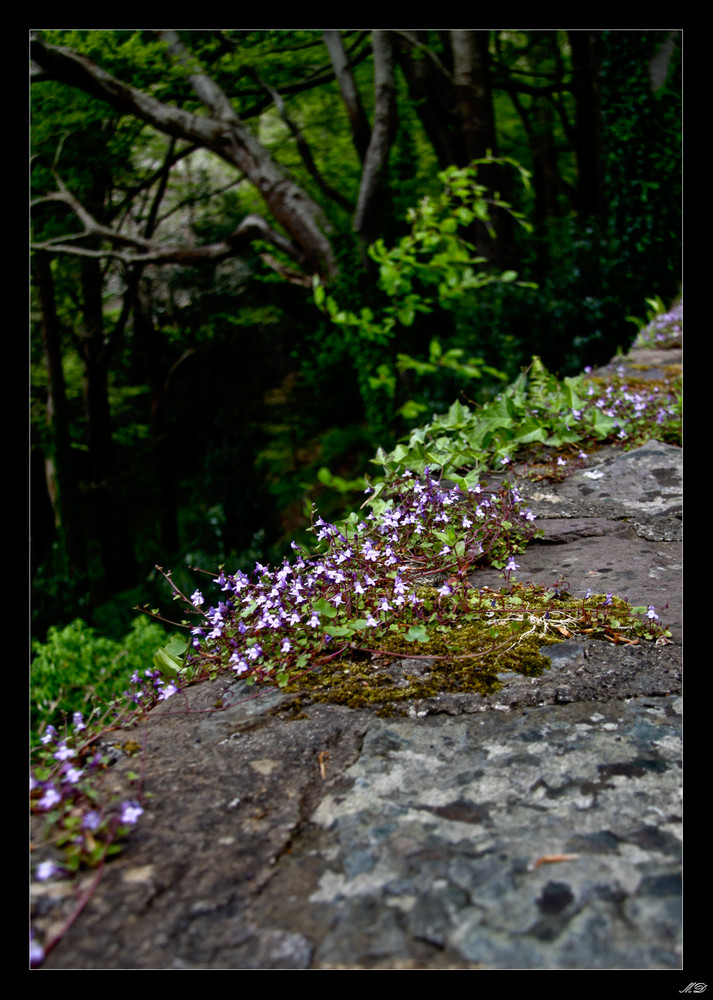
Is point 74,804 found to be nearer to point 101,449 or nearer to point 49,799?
point 49,799

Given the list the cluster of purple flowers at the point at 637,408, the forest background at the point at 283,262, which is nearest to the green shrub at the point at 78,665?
the forest background at the point at 283,262

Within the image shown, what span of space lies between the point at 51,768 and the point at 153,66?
27.3ft

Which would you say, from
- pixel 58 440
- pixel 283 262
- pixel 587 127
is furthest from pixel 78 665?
pixel 587 127

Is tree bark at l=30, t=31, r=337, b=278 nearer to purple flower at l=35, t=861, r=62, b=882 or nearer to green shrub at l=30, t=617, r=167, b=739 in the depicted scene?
green shrub at l=30, t=617, r=167, b=739

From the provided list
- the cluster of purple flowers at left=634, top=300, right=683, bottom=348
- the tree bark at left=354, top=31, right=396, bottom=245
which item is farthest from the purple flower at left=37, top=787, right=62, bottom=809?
the tree bark at left=354, top=31, right=396, bottom=245

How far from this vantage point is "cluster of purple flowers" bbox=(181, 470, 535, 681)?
73.4 inches

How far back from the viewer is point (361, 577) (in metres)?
2.07

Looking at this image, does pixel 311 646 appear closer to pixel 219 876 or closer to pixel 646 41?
pixel 219 876

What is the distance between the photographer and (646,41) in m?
8.34

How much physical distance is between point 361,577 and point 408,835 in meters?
0.97

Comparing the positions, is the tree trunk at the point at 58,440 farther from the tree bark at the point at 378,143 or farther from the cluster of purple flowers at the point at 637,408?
the cluster of purple flowers at the point at 637,408

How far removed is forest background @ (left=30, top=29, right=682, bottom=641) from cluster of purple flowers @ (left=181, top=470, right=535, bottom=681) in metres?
3.46

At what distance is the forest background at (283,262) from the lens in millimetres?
7629

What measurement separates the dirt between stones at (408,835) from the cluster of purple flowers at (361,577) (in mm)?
192
